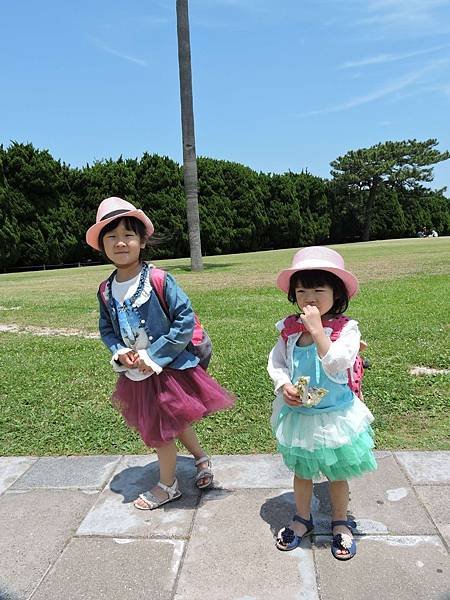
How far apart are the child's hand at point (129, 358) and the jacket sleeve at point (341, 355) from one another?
36.4 inches

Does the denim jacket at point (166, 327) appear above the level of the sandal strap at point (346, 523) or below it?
above

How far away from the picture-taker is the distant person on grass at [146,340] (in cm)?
256

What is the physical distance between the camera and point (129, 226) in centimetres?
259

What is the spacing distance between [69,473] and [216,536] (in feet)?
3.62

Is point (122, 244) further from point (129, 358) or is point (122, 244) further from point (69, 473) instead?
point (69, 473)

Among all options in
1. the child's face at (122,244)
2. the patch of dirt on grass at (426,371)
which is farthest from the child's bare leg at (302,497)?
the patch of dirt on grass at (426,371)

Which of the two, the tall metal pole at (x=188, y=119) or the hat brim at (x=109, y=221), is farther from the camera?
the tall metal pole at (x=188, y=119)

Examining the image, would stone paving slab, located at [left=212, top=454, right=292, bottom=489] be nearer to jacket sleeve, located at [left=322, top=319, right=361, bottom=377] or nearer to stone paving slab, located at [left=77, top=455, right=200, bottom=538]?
stone paving slab, located at [left=77, top=455, right=200, bottom=538]

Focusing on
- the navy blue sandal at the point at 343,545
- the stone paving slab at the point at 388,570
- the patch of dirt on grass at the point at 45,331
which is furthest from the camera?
the patch of dirt on grass at the point at 45,331

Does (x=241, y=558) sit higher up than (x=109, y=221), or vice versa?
(x=109, y=221)

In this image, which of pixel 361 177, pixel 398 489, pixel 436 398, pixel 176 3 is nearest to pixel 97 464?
pixel 398 489

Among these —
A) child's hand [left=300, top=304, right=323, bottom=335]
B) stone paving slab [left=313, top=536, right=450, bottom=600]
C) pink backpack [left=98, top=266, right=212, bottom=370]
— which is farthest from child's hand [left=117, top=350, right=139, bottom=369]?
stone paving slab [left=313, top=536, right=450, bottom=600]

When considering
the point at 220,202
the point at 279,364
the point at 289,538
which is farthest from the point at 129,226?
the point at 220,202

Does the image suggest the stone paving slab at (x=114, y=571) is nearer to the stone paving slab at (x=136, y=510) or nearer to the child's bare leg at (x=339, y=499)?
the stone paving slab at (x=136, y=510)
